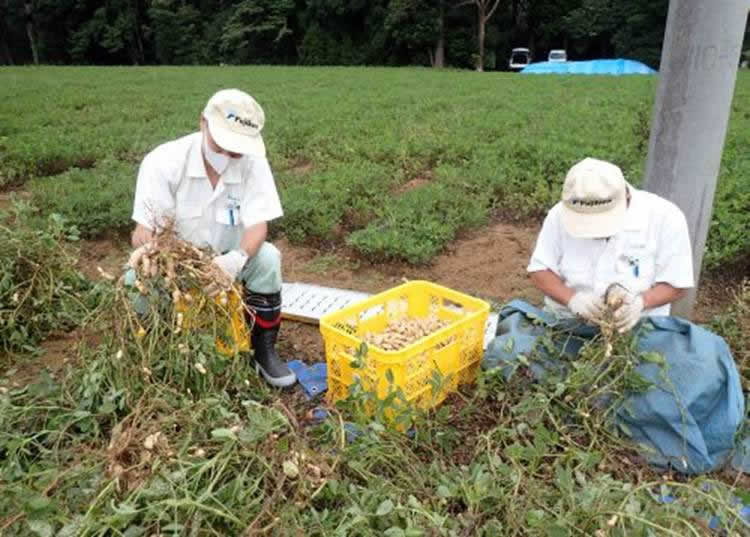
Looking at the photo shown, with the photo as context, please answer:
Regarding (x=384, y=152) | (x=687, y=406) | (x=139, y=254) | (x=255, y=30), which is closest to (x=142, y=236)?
(x=139, y=254)

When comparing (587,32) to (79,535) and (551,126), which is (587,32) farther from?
(79,535)

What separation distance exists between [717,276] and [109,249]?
3423mm

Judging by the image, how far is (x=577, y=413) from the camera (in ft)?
7.18

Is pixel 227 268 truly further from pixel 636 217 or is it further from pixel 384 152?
pixel 384 152

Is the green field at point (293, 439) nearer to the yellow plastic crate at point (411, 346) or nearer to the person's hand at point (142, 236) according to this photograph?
the yellow plastic crate at point (411, 346)

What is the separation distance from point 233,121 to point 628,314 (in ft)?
4.90

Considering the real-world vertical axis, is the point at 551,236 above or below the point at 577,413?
above

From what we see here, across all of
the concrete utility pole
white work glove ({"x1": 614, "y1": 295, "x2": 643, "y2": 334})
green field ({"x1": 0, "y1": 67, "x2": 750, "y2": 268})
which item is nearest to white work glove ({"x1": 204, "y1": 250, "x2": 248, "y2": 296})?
white work glove ({"x1": 614, "y1": 295, "x2": 643, "y2": 334})

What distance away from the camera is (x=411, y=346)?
2295mm

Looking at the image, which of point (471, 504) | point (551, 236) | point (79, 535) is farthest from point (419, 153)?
point (79, 535)

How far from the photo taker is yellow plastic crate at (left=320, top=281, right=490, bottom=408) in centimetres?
232

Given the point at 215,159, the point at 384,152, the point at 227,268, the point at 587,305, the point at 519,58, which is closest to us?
the point at 587,305

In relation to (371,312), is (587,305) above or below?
Result: above

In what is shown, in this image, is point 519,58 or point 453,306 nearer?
point 453,306
